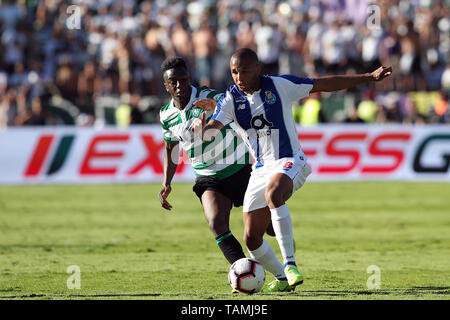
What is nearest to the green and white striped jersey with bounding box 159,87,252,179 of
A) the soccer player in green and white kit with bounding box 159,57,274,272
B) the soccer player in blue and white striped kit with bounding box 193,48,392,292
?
the soccer player in green and white kit with bounding box 159,57,274,272

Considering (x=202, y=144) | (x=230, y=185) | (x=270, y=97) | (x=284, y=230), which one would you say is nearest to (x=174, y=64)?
(x=202, y=144)

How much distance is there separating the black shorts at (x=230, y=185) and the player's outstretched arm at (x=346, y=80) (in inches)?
49.6

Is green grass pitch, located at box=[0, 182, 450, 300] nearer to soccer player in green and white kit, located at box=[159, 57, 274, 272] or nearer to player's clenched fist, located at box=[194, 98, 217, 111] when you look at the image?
soccer player in green and white kit, located at box=[159, 57, 274, 272]

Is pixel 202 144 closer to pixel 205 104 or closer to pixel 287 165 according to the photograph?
pixel 205 104

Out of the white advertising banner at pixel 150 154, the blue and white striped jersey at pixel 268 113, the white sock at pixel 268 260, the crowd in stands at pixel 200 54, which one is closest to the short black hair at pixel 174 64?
the blue and white striped jersey at pixel 268 113

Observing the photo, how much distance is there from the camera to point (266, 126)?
310 inches

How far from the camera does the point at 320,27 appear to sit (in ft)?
75.9

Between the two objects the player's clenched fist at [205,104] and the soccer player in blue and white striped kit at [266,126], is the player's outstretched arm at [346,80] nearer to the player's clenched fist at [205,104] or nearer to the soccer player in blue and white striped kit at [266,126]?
the soccer player in blue and white striped kit at [266,126]

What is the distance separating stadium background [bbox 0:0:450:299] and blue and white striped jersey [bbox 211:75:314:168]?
4.42 ft

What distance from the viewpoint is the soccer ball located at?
7609mm

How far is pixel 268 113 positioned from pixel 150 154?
1161 cm
